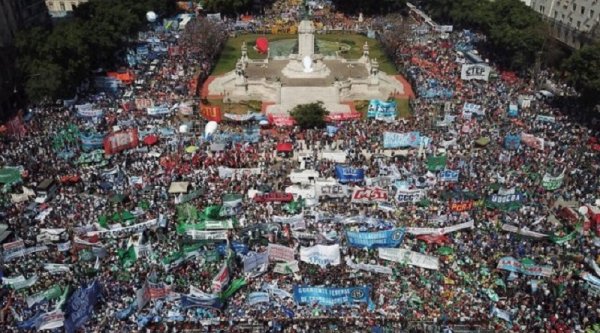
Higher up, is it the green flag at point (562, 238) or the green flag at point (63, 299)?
the green flag at point (63, 299)

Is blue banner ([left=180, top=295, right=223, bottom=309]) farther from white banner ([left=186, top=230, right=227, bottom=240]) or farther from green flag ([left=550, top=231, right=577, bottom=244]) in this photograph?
green flag ([left=550, top=231, right=577, bottom=244])

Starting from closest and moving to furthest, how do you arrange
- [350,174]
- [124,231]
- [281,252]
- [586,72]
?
[281,252], [124,231], [350,174], [586,72]

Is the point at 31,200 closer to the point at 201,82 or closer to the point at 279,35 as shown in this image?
the point at 201,82

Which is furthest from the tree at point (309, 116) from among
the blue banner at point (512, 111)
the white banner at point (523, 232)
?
the white banner at point (523, 232)

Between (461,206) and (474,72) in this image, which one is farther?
(474,72)

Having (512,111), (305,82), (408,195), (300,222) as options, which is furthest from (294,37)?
(300,222)

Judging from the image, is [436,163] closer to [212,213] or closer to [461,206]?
[461,206]

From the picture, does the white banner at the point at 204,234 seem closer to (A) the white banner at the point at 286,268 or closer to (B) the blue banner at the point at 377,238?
(A) the white banner at the point at 286,268
